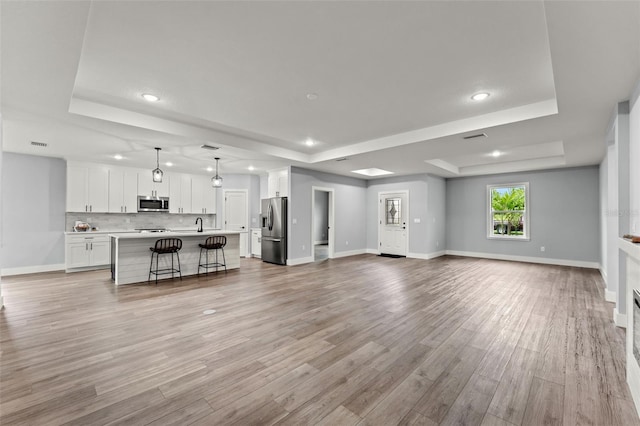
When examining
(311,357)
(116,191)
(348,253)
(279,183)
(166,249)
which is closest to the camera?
(311,357)

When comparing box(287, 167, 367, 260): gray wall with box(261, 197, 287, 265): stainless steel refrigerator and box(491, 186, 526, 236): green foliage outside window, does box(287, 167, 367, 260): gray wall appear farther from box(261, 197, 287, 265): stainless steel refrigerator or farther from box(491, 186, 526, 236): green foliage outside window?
box(491, 186, 526, 236): green foliage outside window

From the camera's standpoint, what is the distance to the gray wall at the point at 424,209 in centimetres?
827

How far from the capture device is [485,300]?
13.9 ft

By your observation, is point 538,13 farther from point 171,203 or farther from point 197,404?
point 171,203

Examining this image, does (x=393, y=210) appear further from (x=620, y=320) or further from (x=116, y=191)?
(x=116, y=191)

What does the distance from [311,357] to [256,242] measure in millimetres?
6425

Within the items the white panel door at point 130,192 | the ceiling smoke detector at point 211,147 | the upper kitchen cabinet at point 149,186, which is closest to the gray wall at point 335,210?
the ceiling smoke detector at point 211,147

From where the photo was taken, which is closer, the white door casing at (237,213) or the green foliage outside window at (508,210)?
the green foliage outside window at (508,210)

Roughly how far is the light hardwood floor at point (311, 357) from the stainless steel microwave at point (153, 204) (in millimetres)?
3125

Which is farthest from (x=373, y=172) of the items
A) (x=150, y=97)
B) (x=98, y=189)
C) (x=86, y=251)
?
(x=86, y=251)

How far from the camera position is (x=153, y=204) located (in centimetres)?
775

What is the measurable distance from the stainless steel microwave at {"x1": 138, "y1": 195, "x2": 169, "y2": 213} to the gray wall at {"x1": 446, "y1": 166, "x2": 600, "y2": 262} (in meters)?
8.73

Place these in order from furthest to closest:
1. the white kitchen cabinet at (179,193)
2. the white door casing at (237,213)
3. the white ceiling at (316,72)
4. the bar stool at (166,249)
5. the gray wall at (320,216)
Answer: the gray wall at (320,216)
the white door casing at (237,213)
the white kitchen cabinet at (179,193)
the bar stool at (166,249)
the white ceiling at (316,72)

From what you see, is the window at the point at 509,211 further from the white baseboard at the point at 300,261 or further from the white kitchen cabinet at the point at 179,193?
the white kitchen cabinet at the point at 179,193
